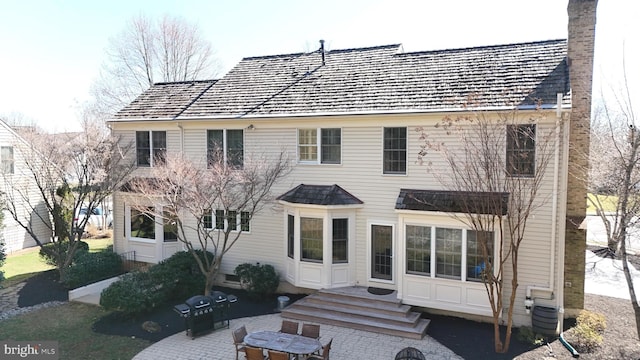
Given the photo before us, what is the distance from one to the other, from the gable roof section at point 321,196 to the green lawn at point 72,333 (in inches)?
246

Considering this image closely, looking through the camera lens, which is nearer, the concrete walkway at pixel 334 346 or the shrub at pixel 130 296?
the concrete walkway at pixel 334 346

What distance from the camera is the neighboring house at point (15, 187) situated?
21.3m

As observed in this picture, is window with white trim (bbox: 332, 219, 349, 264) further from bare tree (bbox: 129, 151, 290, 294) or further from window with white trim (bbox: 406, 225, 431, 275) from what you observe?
bare tree (bbox: 129, 151, 290, 294)

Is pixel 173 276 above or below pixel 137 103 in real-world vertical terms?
below

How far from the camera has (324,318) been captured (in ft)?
42.2

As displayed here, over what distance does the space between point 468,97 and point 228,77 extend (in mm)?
11316

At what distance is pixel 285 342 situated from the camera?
9906 mm

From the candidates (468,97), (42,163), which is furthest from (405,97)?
(42,163)

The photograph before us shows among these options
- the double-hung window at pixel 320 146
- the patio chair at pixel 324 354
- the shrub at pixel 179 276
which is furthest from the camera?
the double-hung window at pixel 320 146

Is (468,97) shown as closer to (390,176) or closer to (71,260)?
(390,176)

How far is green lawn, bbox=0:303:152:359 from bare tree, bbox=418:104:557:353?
9673 mm

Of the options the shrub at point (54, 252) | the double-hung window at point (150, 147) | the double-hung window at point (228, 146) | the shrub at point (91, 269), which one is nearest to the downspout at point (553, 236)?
the double-hung window at point (228, 146)

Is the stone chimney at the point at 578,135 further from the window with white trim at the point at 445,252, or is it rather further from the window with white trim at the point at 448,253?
the window with white trim at the point at 448,253

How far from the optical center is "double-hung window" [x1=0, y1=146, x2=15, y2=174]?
21278 mm
